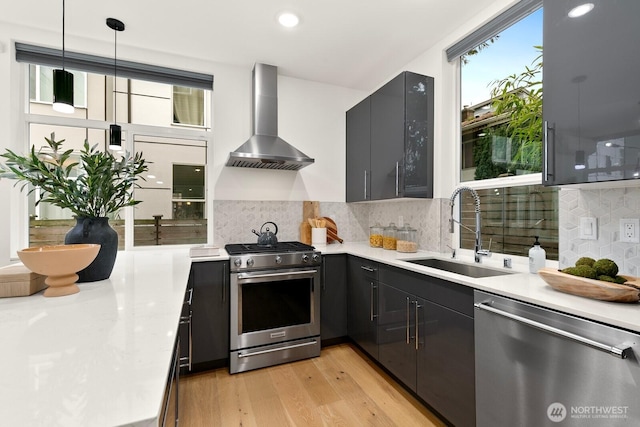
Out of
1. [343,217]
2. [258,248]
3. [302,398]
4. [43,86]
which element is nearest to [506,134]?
[343,217]

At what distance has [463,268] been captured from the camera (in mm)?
2170

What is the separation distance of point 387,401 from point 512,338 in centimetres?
105

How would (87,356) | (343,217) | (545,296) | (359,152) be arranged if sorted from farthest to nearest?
(343,217) → (359,152) → (545,296) → (87,356)

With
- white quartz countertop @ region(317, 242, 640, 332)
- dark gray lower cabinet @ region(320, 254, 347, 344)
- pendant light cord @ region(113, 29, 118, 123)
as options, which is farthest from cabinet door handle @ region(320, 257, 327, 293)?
pendant light cord @ region(113, 29, 118, 123)

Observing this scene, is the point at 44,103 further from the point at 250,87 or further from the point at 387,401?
the point at 387,401

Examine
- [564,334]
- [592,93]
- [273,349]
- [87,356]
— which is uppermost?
[592,93]

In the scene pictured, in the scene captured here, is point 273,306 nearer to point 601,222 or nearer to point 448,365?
point 448,365

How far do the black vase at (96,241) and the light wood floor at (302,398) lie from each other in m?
1.04

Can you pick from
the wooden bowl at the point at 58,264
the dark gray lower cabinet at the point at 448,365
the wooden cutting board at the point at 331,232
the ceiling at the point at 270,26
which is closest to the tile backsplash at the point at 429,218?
the wooden cutting board at the point at 331,232

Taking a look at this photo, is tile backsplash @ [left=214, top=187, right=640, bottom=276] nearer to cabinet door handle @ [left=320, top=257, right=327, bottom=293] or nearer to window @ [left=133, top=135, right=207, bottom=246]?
window @ [left=133, top=135, right=207, bottom=246]

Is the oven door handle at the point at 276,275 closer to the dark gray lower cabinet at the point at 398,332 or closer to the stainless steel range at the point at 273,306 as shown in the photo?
the stainless steel range at the point at 273,306

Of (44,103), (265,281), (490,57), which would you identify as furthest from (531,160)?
(44,103)

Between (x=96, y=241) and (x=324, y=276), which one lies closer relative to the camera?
(x=96, y=241)

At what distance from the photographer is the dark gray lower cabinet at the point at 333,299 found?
2701 mm
